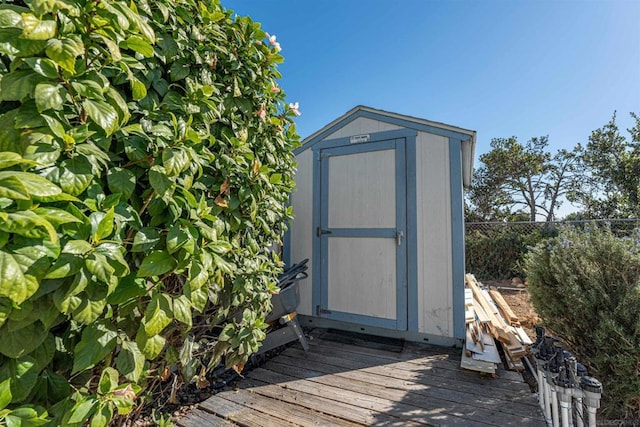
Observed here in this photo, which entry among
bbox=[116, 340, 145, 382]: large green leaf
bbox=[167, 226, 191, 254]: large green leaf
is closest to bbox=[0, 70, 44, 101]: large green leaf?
bbox=[167, 226, 191, 254]: large green leaf

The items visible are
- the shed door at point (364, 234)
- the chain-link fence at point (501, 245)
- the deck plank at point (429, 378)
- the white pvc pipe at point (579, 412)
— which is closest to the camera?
the white pvc pipe at point (579, 412)

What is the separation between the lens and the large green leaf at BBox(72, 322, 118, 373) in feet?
2.47

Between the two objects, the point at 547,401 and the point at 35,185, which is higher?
the point at 35,185

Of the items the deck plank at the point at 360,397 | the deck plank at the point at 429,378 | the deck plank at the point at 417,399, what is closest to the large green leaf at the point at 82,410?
the deck plank at the point at 360,397

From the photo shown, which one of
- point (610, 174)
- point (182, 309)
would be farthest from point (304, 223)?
point (610, 174)

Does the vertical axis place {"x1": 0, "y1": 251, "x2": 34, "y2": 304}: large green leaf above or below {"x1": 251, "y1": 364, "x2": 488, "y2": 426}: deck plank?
above

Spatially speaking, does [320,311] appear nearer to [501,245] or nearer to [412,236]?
[412,236]

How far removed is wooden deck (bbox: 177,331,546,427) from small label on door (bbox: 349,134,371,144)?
94.2 inches

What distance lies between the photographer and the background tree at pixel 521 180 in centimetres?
1041

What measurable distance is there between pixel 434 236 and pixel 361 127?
1.57m

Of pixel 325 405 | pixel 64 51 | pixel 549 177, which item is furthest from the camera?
pixel 549 177

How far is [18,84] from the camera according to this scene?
634 millimetres

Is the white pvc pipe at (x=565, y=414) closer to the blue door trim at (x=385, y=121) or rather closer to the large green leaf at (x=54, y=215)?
the large green leaf at (x=54, y=215)

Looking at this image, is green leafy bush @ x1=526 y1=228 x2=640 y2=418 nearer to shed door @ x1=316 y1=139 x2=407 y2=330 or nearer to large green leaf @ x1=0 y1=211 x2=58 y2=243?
shed door @ x1=316 y1=139 x2=407 y2=330
